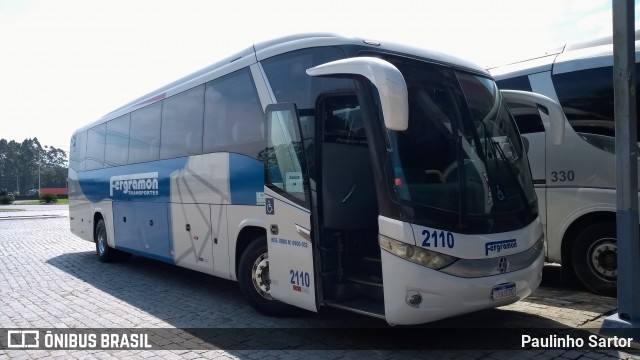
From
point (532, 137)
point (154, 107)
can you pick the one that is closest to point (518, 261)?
point (532, 137)

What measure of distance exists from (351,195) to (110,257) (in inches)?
329

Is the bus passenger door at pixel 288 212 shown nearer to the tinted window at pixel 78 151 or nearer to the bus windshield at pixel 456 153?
the bus windshield at pixel 456 153

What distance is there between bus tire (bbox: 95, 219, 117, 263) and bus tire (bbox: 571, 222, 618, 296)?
9767mm

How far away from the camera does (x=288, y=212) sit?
19.6ft

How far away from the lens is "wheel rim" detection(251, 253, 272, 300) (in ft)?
22.1

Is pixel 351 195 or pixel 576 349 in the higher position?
pixel 351 195

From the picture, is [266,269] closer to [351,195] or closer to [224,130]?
[351,195]

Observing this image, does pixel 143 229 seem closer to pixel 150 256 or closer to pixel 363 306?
pixel 150 256

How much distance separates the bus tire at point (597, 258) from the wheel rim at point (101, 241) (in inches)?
391

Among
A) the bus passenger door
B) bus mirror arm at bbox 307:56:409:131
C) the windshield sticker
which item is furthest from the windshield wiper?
the bus passenger door

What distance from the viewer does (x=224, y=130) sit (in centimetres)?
754

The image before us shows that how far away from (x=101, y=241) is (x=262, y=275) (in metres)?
7.34

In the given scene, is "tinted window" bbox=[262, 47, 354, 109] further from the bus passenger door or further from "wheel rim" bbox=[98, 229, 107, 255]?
"wheel rim" bbox=[98, 229, 107, 255]

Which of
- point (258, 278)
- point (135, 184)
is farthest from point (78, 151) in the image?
point (258, 278)
